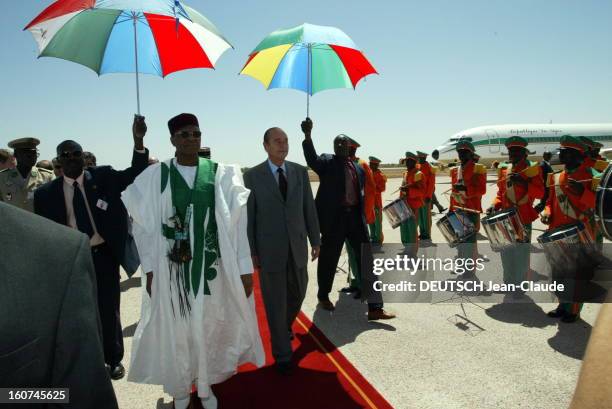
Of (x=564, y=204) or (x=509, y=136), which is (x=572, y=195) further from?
(x=509, y=136)

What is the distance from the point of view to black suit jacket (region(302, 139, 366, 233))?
5188 millimetres

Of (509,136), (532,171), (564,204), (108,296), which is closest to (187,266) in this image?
(108,296)

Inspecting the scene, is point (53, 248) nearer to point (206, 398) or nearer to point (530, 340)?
point (206, 398)

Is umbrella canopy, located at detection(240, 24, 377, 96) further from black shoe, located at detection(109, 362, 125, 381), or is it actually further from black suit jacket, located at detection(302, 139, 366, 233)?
black shoe, located at detection(109, 362, 125, 381)

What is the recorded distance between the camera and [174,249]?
2973 millimetres

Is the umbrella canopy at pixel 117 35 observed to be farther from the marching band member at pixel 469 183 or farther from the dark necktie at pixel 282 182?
the marching band member at pixel 469 183

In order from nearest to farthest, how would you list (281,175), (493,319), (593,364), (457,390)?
1. (593,364)
2. (457,390)
3. (281,175)
4. (493,319)

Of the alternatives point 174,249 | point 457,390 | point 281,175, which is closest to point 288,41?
point 281,175

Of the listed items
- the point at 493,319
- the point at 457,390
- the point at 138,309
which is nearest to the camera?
the point at 457,390

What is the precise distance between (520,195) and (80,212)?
18.7 feet

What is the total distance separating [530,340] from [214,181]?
3868 millimetres

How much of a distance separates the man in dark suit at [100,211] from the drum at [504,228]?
435 cm

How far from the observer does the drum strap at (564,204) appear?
194 inches

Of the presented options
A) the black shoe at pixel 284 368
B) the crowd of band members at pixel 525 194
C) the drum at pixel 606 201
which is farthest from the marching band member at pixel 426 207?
the drum at pixel 606 201
